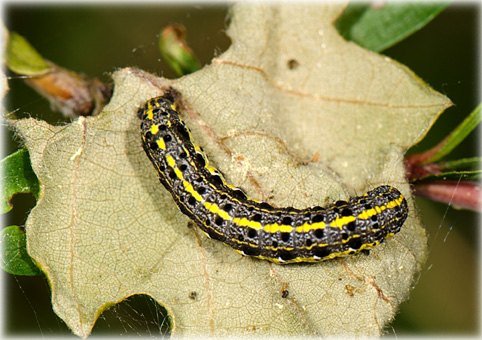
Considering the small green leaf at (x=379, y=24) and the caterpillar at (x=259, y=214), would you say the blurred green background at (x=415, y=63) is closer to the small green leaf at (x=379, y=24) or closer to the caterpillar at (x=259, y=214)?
the small green leaf at (x=379, y=24)

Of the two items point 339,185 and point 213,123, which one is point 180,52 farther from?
point 339,185

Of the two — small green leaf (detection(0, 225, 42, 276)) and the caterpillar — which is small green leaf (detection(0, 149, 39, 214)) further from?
the caterpillar

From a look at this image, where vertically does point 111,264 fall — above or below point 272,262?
below

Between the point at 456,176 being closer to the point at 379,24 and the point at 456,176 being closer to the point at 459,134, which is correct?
the point at 459,134

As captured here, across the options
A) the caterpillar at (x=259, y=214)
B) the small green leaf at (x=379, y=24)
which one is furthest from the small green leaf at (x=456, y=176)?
the small green leaf at (x=379, y=24)

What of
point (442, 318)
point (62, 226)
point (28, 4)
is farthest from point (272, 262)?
point (28, 4)

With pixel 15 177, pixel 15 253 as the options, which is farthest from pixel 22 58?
pixel 15 253
